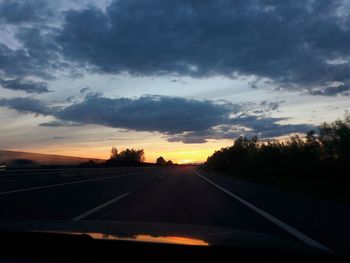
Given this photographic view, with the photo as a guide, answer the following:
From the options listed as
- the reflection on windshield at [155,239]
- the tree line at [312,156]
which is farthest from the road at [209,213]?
the tree line at [312,156]

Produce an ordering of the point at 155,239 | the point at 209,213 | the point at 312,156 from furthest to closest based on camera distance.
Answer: the point at 312,156 < the point at 209,213 < the point at 155,239

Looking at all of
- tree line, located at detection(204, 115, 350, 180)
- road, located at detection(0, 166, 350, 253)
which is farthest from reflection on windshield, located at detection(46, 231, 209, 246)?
tree line, located at detection(204, 115, 350, 180)

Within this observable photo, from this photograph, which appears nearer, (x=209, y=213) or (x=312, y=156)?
(x=209, y=213)

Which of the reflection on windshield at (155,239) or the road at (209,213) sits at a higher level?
the reflection on windshield at (155,239)

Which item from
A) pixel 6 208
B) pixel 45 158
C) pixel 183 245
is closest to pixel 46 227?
pixel 183 245

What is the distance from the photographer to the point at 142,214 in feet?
44.5

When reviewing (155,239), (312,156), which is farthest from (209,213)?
(312,156)

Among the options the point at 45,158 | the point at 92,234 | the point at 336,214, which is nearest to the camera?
the point at 92,234

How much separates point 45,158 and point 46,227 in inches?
1280

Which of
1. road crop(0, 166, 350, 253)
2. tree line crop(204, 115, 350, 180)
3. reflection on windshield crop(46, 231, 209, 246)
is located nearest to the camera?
reflection on windshield crop(46, 231, 209, 246)

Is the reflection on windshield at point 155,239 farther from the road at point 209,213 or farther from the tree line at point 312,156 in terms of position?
the tree line at point 312,156

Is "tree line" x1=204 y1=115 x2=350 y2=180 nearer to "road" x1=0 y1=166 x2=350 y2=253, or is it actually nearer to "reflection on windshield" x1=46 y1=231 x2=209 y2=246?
"road" x1=0 y1=166 x2=350 y2=253

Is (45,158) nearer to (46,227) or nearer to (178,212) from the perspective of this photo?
(178,212)

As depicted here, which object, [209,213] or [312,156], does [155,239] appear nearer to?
[209,213]
